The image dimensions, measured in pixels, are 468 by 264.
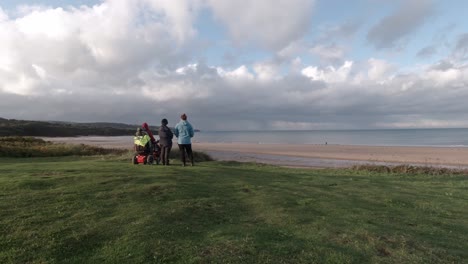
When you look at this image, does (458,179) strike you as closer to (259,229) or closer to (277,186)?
(277,186)

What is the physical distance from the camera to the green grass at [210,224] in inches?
219

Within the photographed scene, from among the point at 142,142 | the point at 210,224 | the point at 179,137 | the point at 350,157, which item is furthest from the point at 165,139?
the point at 350,157

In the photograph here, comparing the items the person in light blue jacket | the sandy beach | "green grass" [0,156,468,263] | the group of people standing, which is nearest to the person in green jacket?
the group of people standing

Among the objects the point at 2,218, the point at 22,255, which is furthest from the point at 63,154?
the point at 22,255

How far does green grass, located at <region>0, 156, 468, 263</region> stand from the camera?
5566mm

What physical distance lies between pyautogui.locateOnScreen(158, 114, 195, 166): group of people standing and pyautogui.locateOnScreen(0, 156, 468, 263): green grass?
5.19m

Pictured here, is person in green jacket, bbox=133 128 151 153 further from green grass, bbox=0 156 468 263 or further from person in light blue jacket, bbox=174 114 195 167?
green grass, bbox=0 156 468 263

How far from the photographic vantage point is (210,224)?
23.4 ft

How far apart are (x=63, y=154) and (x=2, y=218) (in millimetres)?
24064

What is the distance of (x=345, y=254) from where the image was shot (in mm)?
5777

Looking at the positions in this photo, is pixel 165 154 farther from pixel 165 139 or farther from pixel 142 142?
pixel 142 142

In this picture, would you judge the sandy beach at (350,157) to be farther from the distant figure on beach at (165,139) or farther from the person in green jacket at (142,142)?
the person in green jacket at (142,142)

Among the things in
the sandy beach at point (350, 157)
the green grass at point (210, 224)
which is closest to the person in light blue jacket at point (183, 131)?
the green grass at point (210, 224)

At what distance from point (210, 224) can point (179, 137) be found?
9.87m
